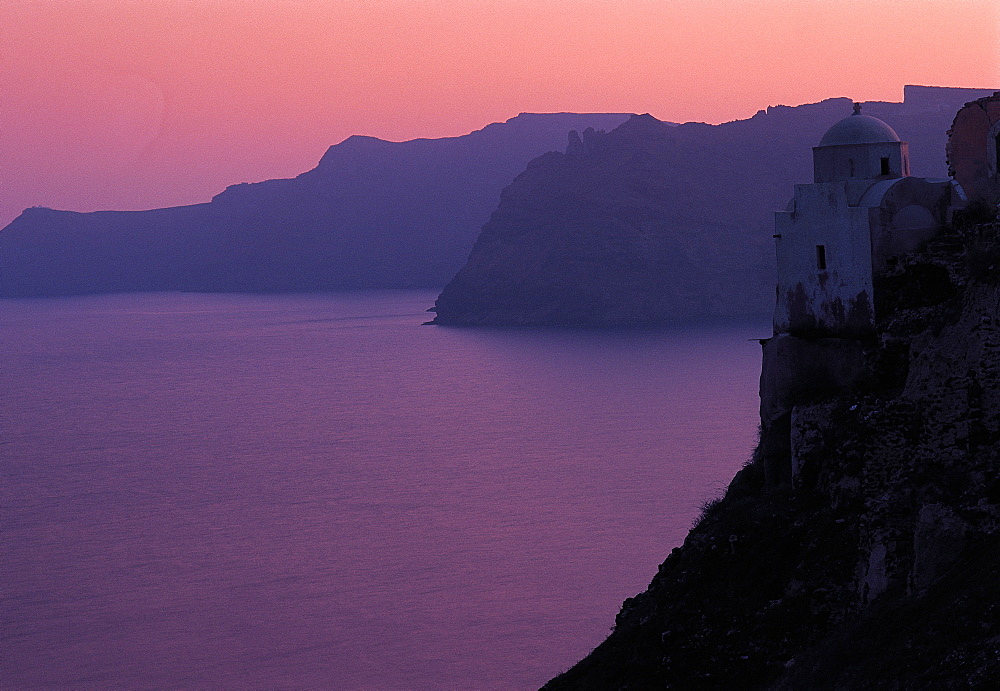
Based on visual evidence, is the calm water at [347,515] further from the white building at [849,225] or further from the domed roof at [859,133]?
the domed roof at [859,133]

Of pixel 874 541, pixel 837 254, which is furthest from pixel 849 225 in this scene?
pixel 874 541

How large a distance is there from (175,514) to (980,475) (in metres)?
56.9

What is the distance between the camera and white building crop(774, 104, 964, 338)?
2066cm

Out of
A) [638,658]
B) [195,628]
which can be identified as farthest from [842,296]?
[195,628]

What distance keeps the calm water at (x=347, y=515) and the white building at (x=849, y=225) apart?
21.2 metres

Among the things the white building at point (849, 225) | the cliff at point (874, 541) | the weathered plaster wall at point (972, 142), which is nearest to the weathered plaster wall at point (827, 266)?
the white building at point (849, 225)

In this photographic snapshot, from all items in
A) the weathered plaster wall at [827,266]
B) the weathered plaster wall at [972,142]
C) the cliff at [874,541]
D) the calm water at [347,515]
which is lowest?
the calm water at [347,515]

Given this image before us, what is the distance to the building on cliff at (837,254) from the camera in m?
20.7

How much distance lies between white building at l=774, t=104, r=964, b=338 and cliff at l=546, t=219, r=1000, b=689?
Answer: 0.52 m

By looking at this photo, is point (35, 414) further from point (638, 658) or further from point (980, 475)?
point (980, 475)

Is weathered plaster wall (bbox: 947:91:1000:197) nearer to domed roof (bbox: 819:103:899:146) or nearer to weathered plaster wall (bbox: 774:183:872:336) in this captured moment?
domed roof (bbox: 819:103:899:146)

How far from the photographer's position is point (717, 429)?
85.1m

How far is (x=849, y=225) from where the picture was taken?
21062 millimetres

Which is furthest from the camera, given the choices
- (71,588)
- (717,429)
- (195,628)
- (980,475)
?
(717,429)
